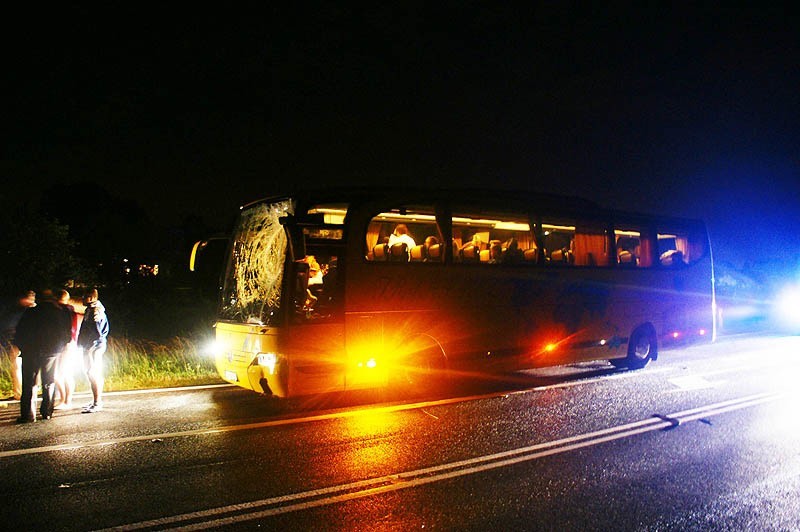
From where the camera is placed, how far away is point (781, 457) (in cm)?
612

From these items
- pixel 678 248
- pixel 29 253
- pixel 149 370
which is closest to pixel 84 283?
pixel 29 253

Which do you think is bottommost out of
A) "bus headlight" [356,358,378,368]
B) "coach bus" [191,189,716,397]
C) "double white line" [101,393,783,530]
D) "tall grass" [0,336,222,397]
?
"double white line" [101,393,783,530]

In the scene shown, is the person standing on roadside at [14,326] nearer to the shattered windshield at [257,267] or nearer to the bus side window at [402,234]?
the shattered windshield at [257,267]

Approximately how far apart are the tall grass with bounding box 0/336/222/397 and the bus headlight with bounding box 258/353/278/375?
11.2ft

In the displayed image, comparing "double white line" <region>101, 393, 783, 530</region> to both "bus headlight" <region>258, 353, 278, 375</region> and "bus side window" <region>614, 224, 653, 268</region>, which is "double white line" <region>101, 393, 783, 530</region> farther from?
"bus side window" <region>614, 224, 653, 268</region>

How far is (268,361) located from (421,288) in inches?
104

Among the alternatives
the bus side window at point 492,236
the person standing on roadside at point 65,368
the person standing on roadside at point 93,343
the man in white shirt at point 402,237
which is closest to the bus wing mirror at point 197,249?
the person standing on roadside at point 93,343

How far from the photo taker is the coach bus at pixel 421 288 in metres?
8.18

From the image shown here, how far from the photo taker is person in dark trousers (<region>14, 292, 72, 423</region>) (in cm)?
780

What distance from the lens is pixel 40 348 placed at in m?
7.91

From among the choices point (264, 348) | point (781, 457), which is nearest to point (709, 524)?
point (781, 457)

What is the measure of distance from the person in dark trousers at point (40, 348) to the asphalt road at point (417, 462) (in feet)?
1.06

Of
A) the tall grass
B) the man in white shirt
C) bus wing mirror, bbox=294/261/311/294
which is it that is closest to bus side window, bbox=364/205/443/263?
the man in white shirt

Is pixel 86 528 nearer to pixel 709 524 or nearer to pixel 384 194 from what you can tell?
pixel 709 524
